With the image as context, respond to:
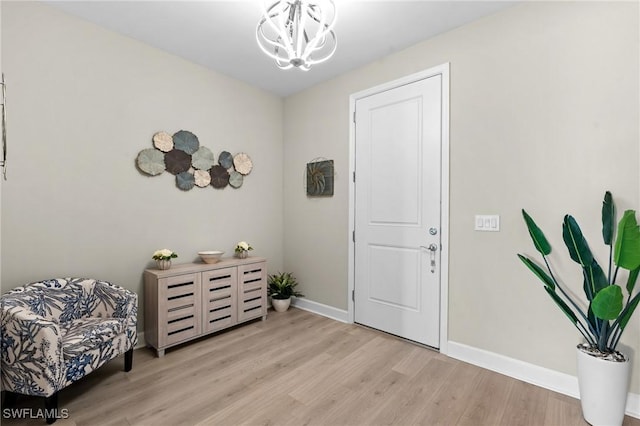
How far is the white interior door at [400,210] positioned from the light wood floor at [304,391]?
0.35 m

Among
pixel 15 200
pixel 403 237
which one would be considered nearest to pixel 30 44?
pixel 15 200

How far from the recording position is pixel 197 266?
9.09 feet

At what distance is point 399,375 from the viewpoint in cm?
218

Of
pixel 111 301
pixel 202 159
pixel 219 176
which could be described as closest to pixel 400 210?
pixel 219 176

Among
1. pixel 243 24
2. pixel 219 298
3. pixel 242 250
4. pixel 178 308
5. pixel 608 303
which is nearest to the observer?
pixel 608 303

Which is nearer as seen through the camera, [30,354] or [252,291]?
[30,354]

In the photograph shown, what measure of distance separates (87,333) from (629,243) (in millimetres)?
3137

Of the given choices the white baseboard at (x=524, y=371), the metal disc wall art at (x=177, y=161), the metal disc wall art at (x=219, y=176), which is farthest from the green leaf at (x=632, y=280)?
the metal disc wall art at (x=177, y=161)

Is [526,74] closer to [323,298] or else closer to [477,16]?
[477,16]

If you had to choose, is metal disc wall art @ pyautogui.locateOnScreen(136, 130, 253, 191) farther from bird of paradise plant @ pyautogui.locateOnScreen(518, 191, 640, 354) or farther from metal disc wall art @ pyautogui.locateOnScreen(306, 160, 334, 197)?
bird of paradise plant @ pyautogui.locateOnScreen(518, 191, 640, 354)

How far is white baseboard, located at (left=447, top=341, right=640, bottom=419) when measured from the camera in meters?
1.91

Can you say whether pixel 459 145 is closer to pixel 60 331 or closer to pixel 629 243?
pixel 629 243

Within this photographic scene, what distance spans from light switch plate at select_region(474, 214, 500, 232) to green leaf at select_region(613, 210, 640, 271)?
720mm

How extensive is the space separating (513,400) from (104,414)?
97.8 inches
